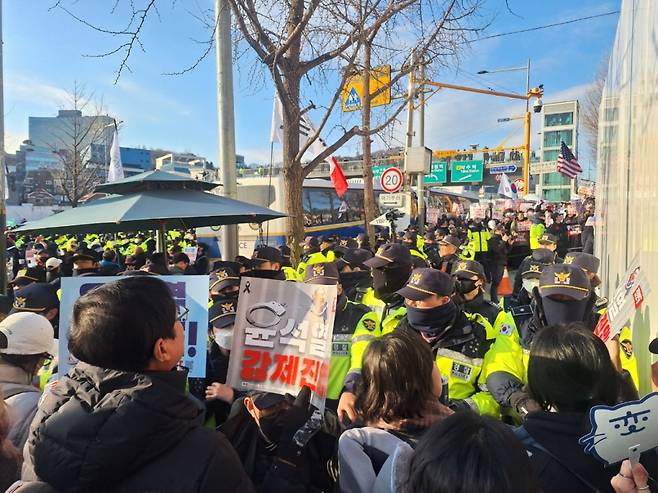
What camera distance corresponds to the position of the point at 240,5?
5.91 metres

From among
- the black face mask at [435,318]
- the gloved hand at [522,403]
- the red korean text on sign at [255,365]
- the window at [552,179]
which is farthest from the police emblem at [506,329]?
the window at [552,179]

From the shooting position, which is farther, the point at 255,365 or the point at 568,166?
the point at 568,166

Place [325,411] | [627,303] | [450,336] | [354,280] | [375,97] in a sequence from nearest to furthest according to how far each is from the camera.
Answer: [627,303] < [325,411] < [450,336] < [354,280] < [375,97]

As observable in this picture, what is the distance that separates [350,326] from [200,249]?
783cm

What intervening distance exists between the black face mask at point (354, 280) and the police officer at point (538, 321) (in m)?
2.42

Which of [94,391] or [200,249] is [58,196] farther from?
[94,391]

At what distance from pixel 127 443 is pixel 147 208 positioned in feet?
13.4

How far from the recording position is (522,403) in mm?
2195

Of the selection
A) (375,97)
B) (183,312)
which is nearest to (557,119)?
(375,97)

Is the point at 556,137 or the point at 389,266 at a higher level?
the point at 556,137

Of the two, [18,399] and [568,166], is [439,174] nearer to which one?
[568,166]

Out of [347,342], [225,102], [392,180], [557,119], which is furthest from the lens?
[557,119]

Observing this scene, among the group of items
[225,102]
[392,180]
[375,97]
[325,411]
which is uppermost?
[375,97]

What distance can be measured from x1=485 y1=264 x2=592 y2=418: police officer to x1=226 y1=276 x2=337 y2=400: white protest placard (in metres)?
0.95
